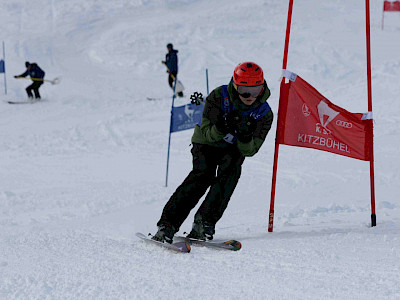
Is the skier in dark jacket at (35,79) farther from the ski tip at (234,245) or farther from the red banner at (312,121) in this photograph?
the ski tip at (234,245)

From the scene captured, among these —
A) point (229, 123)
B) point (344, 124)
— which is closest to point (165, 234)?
point (229, 123)

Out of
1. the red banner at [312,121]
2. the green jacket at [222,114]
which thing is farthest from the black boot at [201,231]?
the red banner at [312,121]

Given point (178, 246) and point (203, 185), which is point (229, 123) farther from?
point (178, 246)

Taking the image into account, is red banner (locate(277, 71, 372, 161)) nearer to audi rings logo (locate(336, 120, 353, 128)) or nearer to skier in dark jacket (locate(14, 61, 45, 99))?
audi rings logo (locate(336, 120, 353, 128))

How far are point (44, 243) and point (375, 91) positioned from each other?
9.01 metres

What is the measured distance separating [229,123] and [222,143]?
0.91ft

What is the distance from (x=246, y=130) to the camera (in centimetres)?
369

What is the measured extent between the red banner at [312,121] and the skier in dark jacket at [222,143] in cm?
49

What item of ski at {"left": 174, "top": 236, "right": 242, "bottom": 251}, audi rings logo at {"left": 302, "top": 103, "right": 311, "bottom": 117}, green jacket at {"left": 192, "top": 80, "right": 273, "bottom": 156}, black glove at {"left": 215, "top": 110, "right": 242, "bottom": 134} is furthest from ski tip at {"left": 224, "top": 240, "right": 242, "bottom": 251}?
audi rings logo at {"left": 302, "top": 103, "right": 311, "bottom": 117}

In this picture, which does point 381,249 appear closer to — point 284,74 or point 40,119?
point 284,74

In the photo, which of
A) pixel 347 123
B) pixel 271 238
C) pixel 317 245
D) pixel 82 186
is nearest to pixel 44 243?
pixel 271 238

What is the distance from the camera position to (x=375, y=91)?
11383 millimetres

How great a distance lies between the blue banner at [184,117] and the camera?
7.38 m

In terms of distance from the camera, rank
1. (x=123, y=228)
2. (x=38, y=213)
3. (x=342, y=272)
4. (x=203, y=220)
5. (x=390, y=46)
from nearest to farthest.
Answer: (x=342, y=272) < (x=203, y=220) < (x=123, y=228) < (x=38, y=213) < (x=390, y=46)
